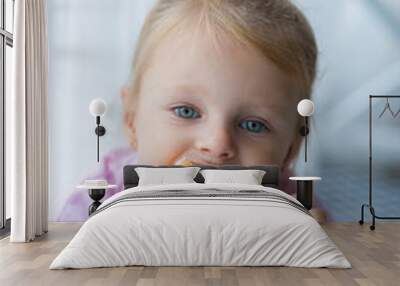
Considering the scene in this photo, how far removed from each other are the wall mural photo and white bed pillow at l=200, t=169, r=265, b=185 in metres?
0.50

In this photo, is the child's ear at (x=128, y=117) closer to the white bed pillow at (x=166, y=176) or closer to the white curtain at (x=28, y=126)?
the white bed pillow at (x=166, y=176)

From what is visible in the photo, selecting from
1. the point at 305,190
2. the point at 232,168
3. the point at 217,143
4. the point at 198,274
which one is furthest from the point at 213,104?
the point at 198,274

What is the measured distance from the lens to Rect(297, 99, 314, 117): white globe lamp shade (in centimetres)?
756

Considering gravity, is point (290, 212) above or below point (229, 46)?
below

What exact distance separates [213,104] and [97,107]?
1.41 metres

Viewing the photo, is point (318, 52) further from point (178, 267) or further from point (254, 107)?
point (178, 267)

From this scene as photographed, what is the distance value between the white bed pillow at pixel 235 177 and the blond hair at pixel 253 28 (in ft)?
4.56

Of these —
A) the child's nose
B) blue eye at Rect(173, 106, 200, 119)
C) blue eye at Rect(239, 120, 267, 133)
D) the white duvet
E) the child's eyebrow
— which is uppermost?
the child's eyebrow

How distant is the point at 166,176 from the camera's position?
23.1 feet

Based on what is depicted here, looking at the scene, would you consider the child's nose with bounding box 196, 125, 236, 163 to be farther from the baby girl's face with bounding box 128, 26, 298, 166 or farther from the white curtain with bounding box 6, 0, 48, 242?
the white curtain with bounding box 6, 0, 48, 242

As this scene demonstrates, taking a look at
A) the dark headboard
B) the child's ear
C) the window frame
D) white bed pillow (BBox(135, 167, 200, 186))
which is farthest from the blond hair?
the window frame

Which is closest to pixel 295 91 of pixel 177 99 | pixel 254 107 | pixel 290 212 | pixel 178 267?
pixel 254 107

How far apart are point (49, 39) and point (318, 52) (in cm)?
344

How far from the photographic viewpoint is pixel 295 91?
25.7 feet
